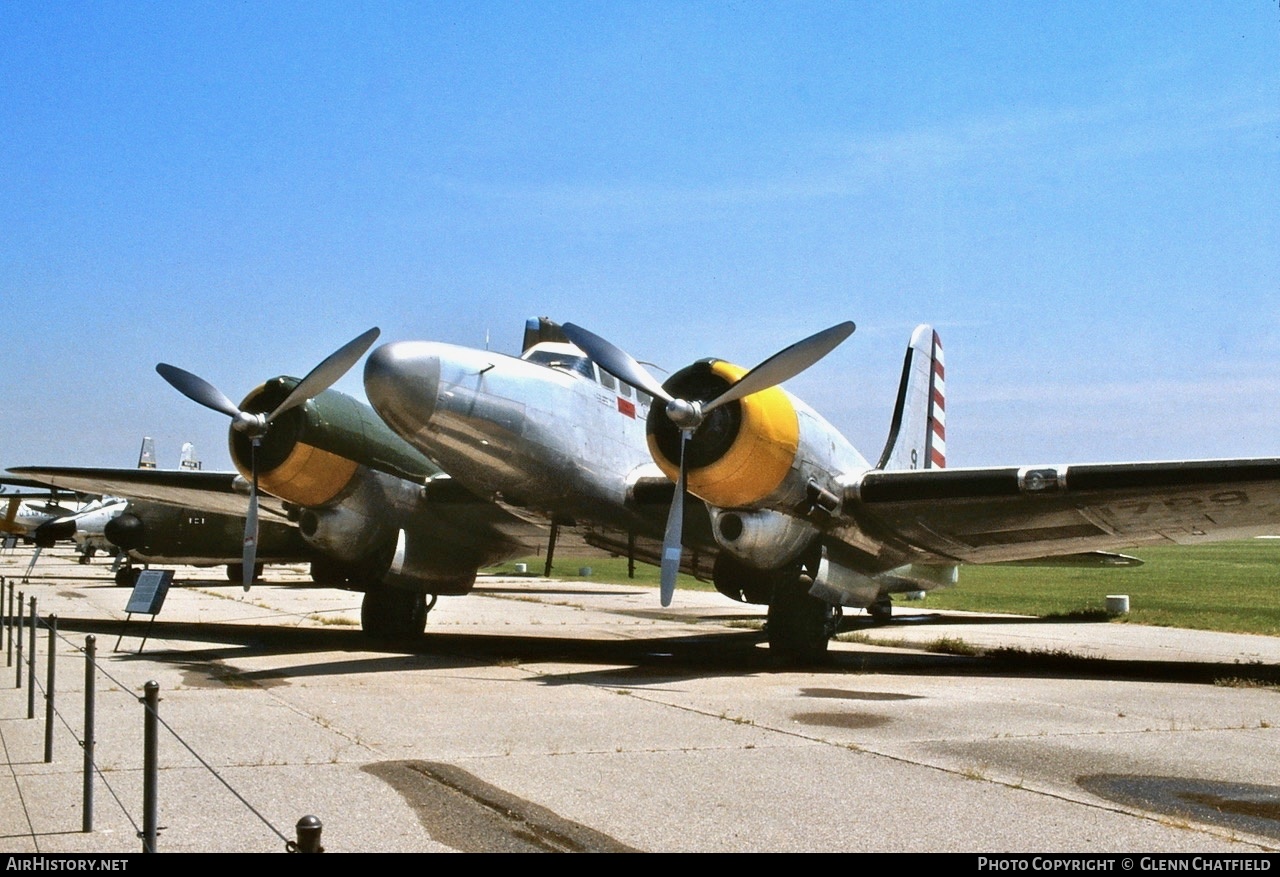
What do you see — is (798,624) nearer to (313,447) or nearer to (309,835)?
(313,447)

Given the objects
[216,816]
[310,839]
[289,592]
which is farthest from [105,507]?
[310,839]

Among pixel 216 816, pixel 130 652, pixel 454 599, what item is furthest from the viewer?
pixel 454 599

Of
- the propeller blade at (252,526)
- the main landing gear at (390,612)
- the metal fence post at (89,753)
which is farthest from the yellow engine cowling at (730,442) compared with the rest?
the metal fence post at (89,753)

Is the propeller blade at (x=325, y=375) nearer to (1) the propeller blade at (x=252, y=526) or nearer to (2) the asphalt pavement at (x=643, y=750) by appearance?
(1) the propeller blade at (x=252, y=526)

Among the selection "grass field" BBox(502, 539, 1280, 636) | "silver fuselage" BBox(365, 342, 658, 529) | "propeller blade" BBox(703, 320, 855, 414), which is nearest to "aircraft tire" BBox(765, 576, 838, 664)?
"silver fuselage" BBox(365, 342, 658, 529)

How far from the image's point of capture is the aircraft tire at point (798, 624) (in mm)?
15891

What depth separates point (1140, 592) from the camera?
1522 inches

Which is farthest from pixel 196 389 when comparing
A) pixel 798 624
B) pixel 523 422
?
pixel 798 624

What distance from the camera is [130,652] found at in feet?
53.8

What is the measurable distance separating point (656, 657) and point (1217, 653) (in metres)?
9.06

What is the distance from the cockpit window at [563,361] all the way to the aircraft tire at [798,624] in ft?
12.6

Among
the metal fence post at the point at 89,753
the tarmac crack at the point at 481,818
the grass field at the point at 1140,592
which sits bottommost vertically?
the tarmac crack at the point at 481,818

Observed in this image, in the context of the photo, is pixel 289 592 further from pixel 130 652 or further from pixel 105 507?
pixel 130 652

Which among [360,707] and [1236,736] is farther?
[360,707]
